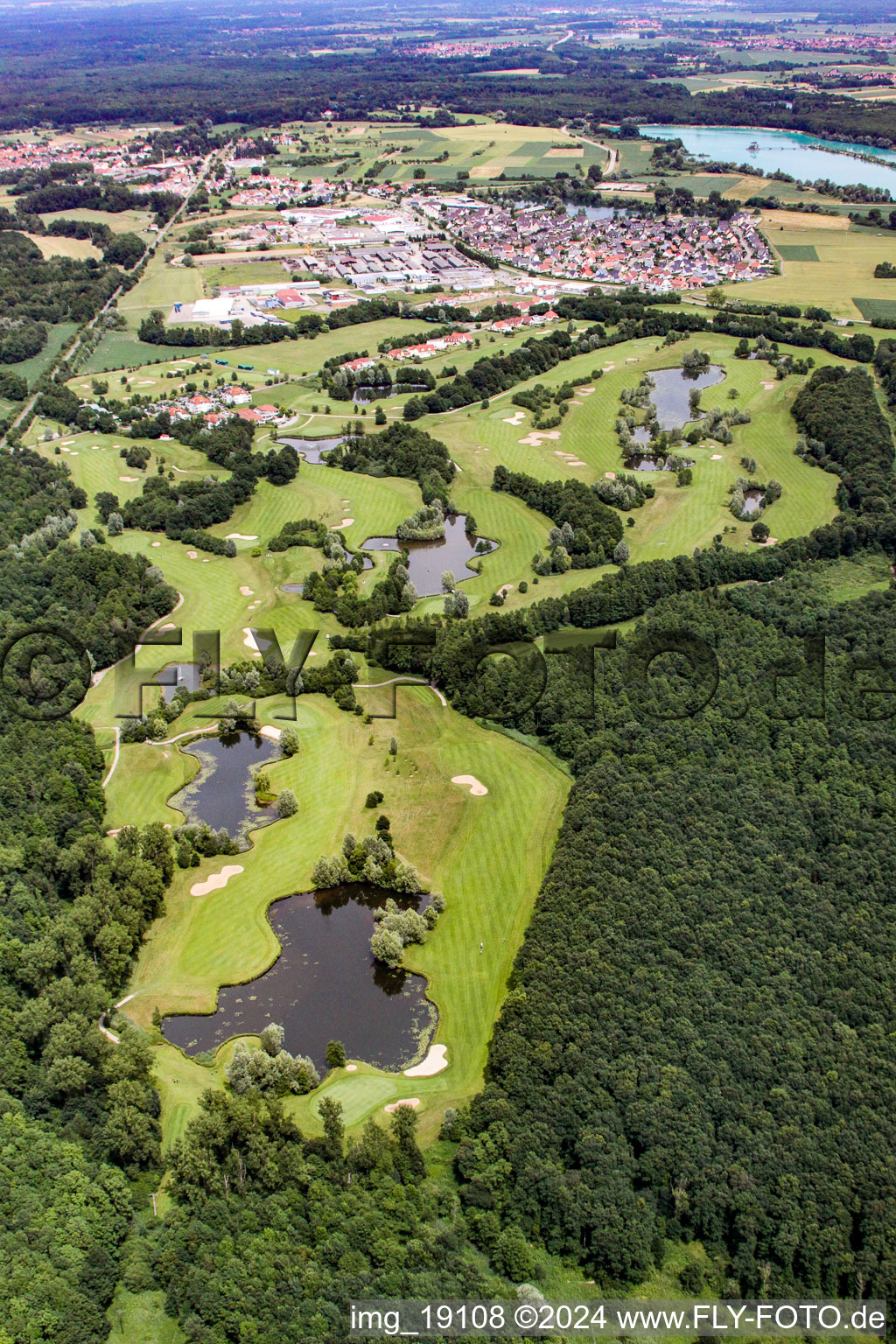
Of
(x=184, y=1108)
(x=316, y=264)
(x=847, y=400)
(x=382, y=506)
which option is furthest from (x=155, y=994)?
(x=316, y=264)

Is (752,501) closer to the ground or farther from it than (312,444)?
closer to the ground

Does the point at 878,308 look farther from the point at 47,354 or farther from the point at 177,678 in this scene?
the point at 177,678

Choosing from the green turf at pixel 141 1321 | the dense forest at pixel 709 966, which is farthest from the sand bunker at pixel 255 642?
the green turf at pixel 141 1321

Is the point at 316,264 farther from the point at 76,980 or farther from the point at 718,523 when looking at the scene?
the point at 76,980

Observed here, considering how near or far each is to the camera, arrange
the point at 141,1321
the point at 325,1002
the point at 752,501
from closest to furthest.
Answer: the point at 141,1321, the point at 325,1002, the point at 752,501

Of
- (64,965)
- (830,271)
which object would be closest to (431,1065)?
(64,965)

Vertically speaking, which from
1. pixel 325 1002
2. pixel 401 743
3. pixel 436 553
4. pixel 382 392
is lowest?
pixel 325 1002
